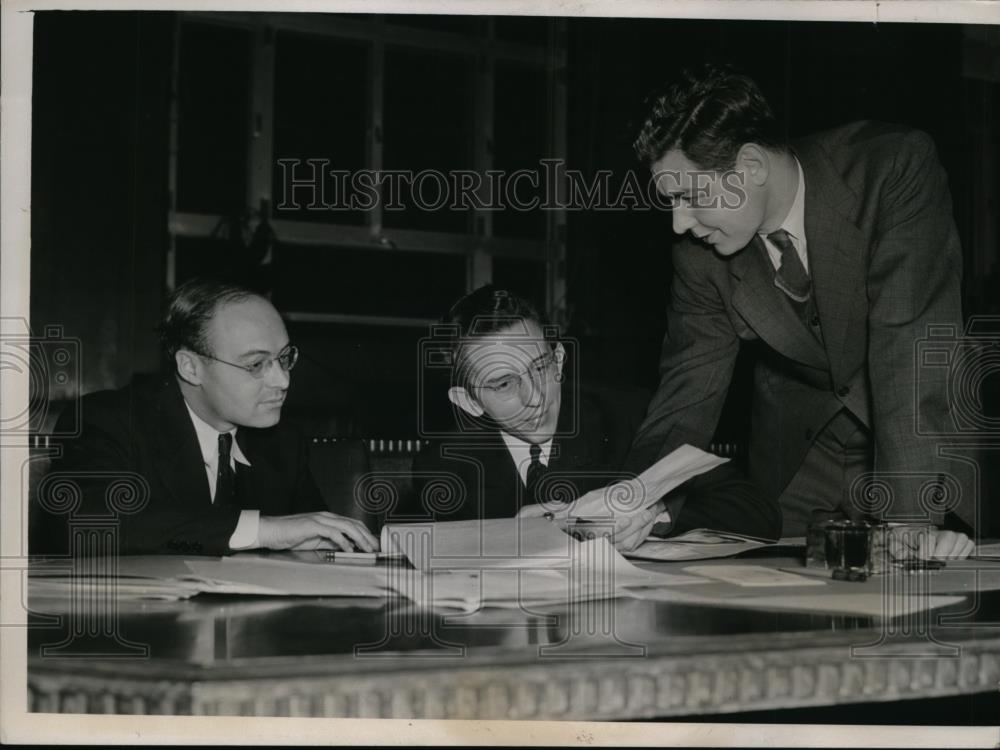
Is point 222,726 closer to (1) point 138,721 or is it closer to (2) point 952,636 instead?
(1) point 138,721

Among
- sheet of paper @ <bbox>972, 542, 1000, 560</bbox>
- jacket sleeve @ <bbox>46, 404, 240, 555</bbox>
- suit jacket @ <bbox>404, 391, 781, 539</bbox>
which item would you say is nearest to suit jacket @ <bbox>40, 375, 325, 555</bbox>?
jacket sleeve @ <bbox>46, 404, 240, 555</bbox>

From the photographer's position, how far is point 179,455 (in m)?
1.95

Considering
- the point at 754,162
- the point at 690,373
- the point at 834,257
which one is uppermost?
the point at 754,162

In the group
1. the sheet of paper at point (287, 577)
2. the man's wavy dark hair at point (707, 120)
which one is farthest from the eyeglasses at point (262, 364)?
the man's wavy dark hair at point (707, 120)

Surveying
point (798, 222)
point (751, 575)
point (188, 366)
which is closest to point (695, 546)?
point (751, 575)

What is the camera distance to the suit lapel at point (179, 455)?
6.31 ft

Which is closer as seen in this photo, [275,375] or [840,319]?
[840,319]

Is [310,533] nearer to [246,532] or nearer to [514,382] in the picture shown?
[246,532]

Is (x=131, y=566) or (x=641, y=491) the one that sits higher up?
(x=641, y=491)

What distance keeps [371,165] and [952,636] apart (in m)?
2.62

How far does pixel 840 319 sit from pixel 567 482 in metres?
0.65

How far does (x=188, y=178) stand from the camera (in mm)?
3430

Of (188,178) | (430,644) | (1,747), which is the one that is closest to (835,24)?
(430,644)

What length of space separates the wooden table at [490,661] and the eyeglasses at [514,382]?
3.35 ft
